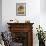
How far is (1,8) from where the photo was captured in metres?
5.54

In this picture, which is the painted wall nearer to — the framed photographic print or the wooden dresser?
the framed photographic print

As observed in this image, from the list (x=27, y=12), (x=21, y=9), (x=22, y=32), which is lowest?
(x=22, y=32)

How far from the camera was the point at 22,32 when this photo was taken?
540 centimetres

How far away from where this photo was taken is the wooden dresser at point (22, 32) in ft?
17.5

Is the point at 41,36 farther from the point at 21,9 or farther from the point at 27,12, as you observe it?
the point at 21,9

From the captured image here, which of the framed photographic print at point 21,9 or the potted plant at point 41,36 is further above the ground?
the framed photographic print at point 21,9

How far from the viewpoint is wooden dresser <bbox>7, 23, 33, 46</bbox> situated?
532 centimetres

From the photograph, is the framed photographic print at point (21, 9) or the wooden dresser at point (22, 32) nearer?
the wooden dresser at point (22, 32)

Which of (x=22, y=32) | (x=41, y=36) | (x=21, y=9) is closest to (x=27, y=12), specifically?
(x=21, y=9)

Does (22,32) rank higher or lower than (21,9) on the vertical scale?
lower

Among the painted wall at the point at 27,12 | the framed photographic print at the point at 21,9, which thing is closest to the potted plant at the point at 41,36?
the painted wall at the point at 27,12

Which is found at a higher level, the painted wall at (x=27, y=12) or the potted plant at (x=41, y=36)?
the painted wall at (x=27, y=12)

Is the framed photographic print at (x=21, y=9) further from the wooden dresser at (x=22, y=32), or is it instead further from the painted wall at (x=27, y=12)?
the wooden dresser at (x=22, y=32)

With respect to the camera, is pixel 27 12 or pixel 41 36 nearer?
pixel 41 36
